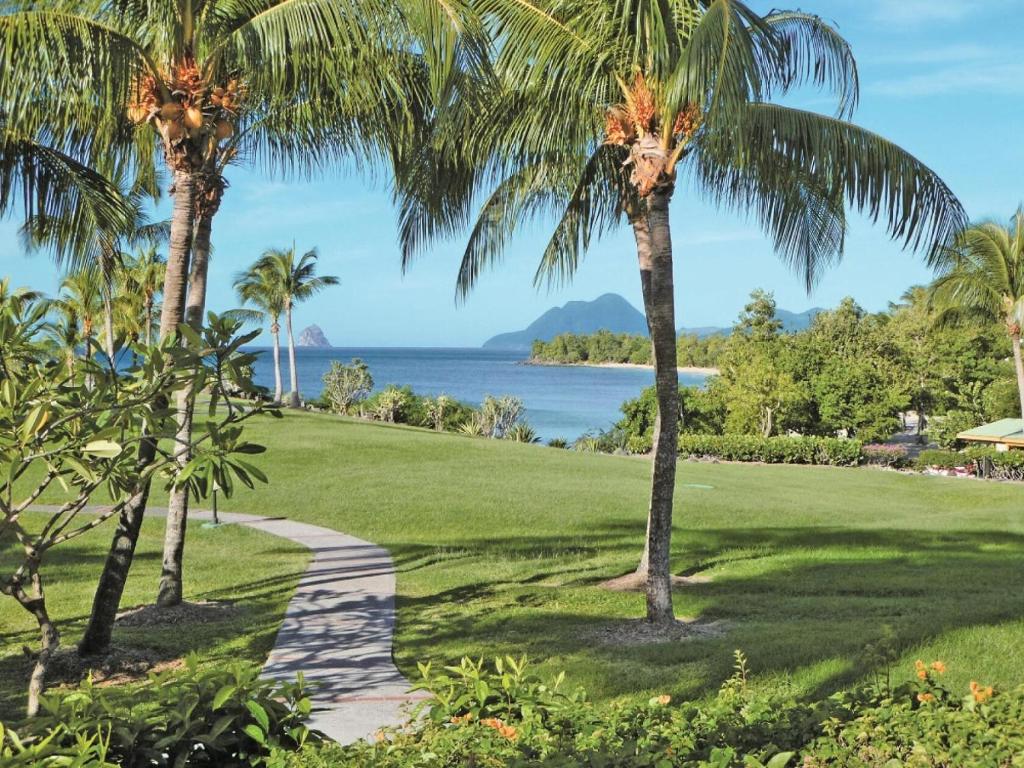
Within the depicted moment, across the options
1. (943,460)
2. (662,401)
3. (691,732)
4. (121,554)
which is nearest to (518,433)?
(943,460)

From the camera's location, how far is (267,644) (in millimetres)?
8875

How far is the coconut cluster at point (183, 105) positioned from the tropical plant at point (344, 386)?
39.1m

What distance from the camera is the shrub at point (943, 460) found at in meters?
33.2

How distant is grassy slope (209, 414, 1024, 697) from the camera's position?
7.97m

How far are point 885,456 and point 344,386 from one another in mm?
26703

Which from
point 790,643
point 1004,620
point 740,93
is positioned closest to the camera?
point 740,93

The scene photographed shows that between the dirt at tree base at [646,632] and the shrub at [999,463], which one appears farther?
the shrub at [999,463]

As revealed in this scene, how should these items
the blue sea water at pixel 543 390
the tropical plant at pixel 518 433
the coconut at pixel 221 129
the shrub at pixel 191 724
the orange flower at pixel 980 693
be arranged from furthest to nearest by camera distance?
the blue sea water at pixel 543 390 → the tropical plant at pixel 518 433 → the coconut at pixel 221 129 → the orange flower at pixel 980 693 → the shrub at pixel 191 724

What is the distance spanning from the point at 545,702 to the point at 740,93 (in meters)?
5.42

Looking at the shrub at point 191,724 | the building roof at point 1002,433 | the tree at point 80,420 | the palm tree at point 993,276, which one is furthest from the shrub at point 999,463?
the shrub at point 191,724

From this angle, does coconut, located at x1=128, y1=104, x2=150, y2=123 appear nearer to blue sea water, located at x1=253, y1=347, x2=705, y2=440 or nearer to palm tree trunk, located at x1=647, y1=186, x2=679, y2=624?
palm tree trunk, located at x1=647, y1=186, x2=679, y2=624

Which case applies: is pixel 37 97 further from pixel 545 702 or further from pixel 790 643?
pixel 790 643

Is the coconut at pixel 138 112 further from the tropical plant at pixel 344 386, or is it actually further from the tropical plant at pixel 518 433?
the tropical plant at pixel 344 386

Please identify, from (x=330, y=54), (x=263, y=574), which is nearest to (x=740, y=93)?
(x=330, y=54)
